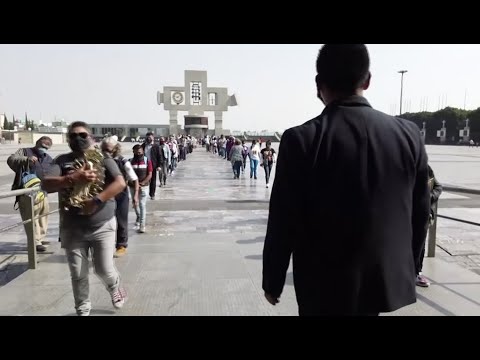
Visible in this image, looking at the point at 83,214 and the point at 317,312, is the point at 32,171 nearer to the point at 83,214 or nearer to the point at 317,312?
the point at 83,214

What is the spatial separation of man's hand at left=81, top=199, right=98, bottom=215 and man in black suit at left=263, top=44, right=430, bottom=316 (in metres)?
2.13

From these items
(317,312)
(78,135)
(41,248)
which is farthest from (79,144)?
(41,248)

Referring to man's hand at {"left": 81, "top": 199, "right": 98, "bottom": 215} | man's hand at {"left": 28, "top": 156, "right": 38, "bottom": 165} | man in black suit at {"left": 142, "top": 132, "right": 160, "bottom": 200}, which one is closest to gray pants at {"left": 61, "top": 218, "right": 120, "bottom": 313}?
man's hand at {"left": 81, "top": 199, "right": 98, "bottom": 215}

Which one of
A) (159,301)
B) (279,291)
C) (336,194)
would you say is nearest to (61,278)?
(159,301)

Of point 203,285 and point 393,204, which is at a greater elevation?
point 393,204

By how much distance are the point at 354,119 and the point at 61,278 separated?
4.33 metres

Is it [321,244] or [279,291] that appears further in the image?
[279,291]

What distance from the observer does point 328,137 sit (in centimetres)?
154

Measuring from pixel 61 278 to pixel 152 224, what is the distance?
131 inches

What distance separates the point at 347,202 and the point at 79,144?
8.92ft
